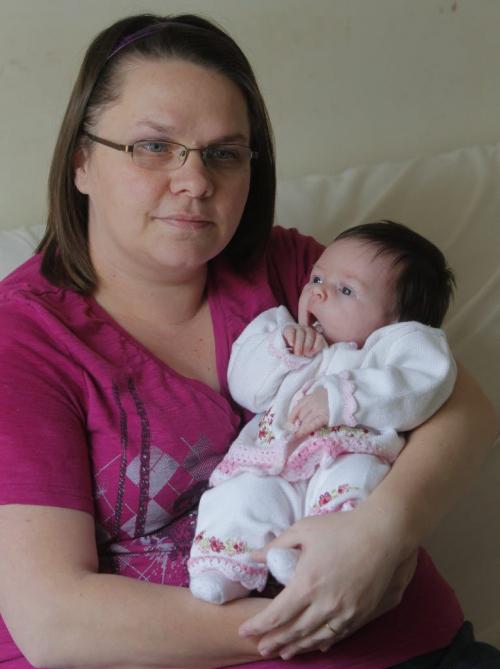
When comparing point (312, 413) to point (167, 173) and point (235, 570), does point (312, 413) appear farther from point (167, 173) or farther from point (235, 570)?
point (167, 173)

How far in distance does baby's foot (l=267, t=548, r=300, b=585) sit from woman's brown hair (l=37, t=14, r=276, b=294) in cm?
53

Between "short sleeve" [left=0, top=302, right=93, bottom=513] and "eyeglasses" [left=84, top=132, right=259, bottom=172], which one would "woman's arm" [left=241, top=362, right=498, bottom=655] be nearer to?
"short sleeve" [left=0, top=302, right=93, bottom=513]

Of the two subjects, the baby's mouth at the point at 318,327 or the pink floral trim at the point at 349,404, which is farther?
the baby's mouth at the point at 318,327

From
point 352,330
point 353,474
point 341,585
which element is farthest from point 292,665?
point 352,330

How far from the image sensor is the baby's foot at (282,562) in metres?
1.22

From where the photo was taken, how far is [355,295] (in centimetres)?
151

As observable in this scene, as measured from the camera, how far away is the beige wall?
2.07 m

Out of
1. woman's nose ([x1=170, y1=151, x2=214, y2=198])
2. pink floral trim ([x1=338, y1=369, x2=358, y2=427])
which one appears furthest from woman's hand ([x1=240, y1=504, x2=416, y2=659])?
woman's nose ([x1=170, y1=151, x2=214, y2=198])

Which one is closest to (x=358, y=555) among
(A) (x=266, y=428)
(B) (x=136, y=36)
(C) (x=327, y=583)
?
(C) (x=327, y=583)

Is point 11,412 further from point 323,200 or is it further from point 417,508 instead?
point 323,200

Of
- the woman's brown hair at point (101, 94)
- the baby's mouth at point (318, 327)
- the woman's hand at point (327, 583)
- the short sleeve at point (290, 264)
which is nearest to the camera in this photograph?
the woman's hand at point (327, 583)

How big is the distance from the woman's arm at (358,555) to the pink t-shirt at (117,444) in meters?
0.10

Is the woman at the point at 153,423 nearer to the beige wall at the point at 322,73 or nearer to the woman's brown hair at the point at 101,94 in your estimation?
the woman's brown hair at the point at 101,94

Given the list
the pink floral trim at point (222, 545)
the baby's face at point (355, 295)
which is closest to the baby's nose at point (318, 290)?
the baby's face at point (355, 295)
